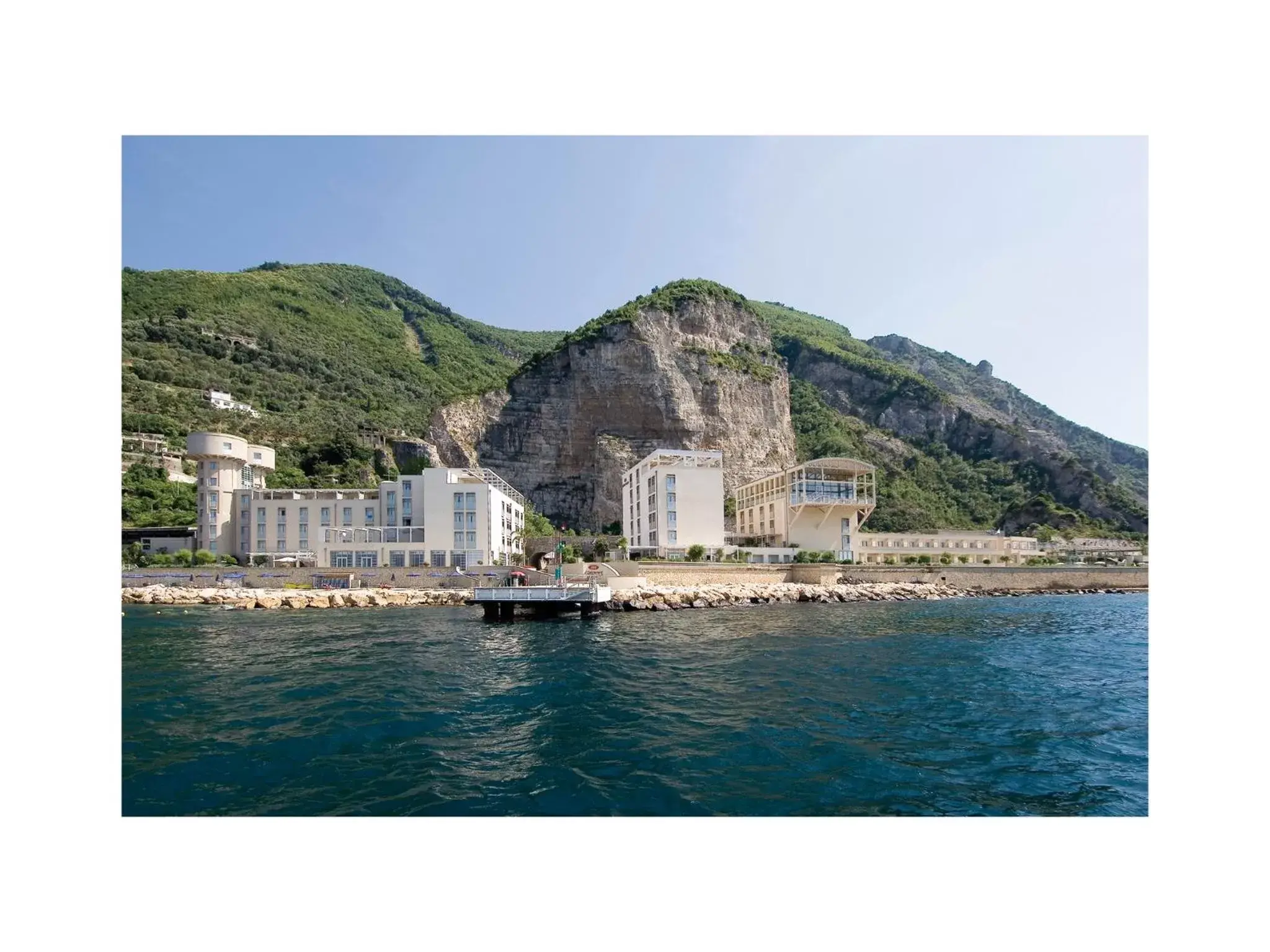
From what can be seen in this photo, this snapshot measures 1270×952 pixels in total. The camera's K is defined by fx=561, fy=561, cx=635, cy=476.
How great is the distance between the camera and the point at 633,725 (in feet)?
30.3

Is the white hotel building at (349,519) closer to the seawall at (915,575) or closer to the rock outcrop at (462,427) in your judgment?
the seawall at (915,575)

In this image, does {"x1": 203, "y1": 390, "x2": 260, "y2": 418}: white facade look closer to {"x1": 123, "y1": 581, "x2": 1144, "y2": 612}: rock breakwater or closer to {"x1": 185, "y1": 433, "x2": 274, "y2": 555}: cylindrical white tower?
{"x1": 185, "y1": 433, "x2": 274, "y2": 555}: cylindrical white tower

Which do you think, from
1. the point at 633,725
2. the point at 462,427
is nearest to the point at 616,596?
the point at 633,725

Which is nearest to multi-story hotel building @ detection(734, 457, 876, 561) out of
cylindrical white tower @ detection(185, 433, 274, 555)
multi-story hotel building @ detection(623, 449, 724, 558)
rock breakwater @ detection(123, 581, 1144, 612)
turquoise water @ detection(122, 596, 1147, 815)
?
multi-story hotel building @ detection(623, 449, 724, 558)

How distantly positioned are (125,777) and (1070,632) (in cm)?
2676

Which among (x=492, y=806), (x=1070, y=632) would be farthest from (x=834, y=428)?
(x=492, y=806)

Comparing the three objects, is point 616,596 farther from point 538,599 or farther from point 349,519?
point 349,519

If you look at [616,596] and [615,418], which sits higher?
[615,418]

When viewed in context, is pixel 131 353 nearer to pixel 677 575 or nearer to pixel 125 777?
pixel 677 575

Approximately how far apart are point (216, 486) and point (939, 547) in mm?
58061

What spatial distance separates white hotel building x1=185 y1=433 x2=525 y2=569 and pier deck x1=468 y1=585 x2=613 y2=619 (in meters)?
14.3

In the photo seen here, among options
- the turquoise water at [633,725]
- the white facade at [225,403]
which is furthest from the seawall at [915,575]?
the white facade at [225,403]

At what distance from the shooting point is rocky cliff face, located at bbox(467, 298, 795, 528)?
6162 cm

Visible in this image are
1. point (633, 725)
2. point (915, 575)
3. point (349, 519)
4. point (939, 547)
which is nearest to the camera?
point (633, 725)
